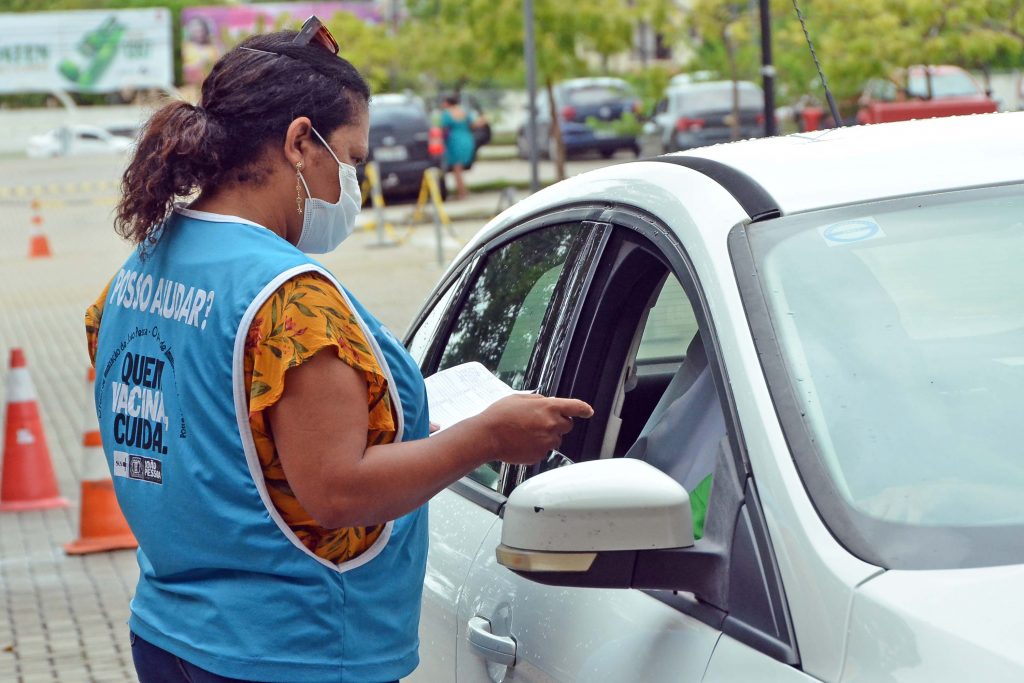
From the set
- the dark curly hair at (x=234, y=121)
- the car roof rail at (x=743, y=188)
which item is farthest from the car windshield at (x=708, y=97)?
the dark curly hair at (x=234, y=121)

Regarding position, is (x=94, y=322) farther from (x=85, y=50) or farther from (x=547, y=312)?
(x=85, y=50)

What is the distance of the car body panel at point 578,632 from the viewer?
2053 mm

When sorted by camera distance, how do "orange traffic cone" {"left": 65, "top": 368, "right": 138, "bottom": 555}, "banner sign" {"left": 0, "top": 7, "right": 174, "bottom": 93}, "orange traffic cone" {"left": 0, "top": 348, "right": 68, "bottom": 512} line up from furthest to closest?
"banner sign" {"left": 0, "top": 7, "right": 174, "bottom": 93} → "orange traffic cone" {"left": 0, "top": 348, "right": 68, "bottom": 512} → "orange traffic cone" {"left": 65, "top": 368, "right": 138, "bottom": 555}

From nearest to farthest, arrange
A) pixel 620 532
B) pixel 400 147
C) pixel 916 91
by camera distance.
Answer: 1. pixel 620 532
2. pixel 916 91
3. pixel 400 147

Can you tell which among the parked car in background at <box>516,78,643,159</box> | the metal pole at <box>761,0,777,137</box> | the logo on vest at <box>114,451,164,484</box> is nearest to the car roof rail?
the logo on vest at <box>114,451,164,484</box>

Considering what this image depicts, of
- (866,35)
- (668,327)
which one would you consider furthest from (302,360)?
(866,35)

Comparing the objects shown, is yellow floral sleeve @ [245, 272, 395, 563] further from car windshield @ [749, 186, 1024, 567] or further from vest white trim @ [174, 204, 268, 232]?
car windshield @ [749, 186, 1024, 567]

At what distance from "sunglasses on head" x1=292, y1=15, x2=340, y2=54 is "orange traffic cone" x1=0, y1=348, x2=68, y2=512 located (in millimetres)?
5842

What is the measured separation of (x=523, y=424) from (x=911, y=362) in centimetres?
56

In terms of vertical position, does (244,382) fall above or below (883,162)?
below

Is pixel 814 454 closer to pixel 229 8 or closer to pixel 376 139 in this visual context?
pixel 376 139

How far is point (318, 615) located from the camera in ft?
7.27

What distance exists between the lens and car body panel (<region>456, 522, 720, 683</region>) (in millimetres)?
2053

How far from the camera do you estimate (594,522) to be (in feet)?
6.38
